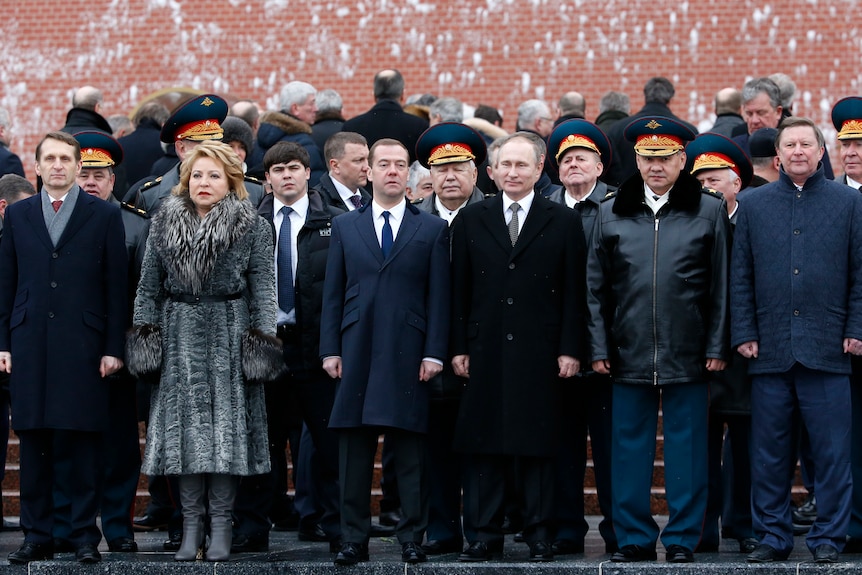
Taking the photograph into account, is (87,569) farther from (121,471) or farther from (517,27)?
(517,27)

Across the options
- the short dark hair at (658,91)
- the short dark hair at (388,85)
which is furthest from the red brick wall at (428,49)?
the short dark hair at (388,85)

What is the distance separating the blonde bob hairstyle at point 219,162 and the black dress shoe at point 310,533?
1.98 meters

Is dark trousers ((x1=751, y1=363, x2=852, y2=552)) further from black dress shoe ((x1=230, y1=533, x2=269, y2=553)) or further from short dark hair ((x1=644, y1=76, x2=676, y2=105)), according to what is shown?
short dark hair ((x1=644, y1=76, x2=676, y2=105))

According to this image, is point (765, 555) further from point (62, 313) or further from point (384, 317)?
point (62, 313)

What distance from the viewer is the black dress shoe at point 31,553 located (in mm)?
7867

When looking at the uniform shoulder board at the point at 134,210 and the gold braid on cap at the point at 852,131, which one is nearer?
the gold braid on cap at the point at 852,131

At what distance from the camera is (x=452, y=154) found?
843cm

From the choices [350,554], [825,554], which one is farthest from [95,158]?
[825,554]

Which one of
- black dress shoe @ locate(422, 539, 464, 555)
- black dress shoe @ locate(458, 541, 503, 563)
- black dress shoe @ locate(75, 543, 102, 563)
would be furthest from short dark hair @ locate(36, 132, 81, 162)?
black dress shoe @ locate(458, 541, 503, 563)

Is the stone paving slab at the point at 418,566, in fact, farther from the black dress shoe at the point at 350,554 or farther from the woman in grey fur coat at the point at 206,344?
the woman in grey fur coat at the point at 206,344

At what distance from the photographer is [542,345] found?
784 centimetres

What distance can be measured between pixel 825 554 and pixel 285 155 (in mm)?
3669

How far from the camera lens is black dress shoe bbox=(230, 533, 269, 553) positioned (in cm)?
824

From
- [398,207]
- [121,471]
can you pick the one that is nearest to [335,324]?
[398,207]
